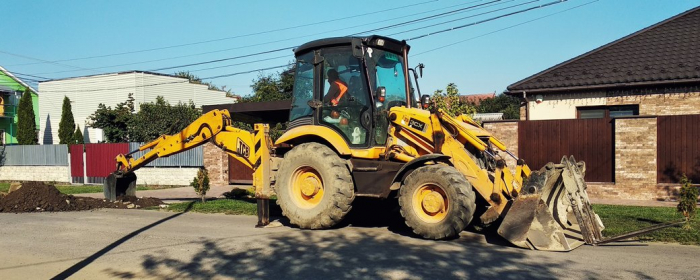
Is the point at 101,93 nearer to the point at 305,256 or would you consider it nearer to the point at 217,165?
the point at 217,165

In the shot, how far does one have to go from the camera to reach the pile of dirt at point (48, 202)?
13438mm

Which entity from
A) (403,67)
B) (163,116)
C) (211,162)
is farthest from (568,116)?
(163,116)

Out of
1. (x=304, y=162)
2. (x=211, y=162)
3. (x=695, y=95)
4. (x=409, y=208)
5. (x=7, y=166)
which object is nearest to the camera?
(x=409, y=208)

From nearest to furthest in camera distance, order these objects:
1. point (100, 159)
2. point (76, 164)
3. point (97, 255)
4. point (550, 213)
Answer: point (550, 213) → point (97, 255) → point (100, 159) → point (76, 164)

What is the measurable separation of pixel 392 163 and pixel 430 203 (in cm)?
109

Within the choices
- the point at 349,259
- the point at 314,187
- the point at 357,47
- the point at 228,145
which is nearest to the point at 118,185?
the point at 228,145

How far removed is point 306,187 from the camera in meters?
9.49

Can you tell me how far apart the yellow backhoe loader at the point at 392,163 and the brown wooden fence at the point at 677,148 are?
21.5 ft

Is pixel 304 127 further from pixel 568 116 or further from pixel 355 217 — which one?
pixel 568 116

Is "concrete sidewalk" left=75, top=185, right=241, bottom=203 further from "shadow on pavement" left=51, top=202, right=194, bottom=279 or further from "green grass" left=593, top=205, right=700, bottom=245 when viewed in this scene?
"green grass" left=593, top=205, right=700, bottom=245

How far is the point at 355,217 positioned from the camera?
425 inches

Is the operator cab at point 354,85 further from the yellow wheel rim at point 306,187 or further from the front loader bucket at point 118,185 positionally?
the front loader bucket at point 118,185

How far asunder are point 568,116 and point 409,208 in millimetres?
11074

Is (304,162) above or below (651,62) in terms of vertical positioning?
below
